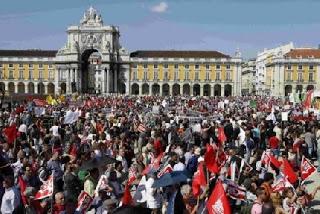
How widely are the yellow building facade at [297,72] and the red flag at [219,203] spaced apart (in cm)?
10025

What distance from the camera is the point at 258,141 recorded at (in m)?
18.9

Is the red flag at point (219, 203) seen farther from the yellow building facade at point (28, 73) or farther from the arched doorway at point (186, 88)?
the yellow building facade at point (28, 73)

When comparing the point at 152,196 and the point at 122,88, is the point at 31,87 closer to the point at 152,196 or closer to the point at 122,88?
the point at 122,88

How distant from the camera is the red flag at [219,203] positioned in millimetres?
7590

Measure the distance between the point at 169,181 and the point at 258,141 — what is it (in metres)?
10.6

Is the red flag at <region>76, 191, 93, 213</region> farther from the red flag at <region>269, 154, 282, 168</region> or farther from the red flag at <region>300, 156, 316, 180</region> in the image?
the red flag at <region>269, 154, 282, 168</region>

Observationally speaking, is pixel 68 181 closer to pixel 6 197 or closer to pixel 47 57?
pixel 6 197

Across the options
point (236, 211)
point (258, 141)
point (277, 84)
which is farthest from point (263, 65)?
point (236, 211)

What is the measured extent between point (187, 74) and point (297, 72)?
20058 mm

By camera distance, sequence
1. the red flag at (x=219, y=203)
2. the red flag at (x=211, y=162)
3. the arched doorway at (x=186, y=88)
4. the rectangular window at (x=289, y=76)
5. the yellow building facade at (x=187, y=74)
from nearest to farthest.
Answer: the red flag at (x=219, y=203) < the red flag at (x=211, y=162) < the rectangular window at (x=289, y=76) < the yellow building facade at (x=187, y=74) < the arched doorway at (x=186, y=88)

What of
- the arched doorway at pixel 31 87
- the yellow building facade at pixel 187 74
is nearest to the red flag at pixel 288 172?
the yellow building facade at pixel 187 74

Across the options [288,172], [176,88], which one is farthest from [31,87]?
[288,172]

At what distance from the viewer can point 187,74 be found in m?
111

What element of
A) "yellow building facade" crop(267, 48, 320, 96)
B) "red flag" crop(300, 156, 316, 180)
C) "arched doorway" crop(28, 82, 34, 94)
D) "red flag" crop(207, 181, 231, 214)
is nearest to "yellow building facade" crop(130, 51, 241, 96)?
"yellow building facade" crop(267, 48, 320, 96)
